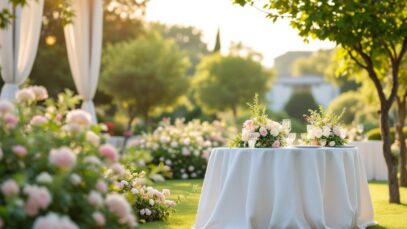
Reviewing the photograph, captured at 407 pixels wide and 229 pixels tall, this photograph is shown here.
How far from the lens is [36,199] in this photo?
10.0ft

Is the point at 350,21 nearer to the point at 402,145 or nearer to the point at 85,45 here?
the point at 402,145

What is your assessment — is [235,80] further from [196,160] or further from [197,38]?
[197,38]

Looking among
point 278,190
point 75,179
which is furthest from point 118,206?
point 278,190

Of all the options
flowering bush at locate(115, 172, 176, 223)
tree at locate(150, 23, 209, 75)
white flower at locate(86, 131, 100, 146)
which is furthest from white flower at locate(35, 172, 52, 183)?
tree at locate(150, 23, 209, 75)

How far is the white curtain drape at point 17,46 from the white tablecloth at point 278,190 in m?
4.41

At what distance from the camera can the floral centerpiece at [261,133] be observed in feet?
22.3

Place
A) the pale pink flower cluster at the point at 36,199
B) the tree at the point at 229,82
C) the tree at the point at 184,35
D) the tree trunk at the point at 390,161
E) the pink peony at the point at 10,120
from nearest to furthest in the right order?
the pale pink flower cluster at the point at 36,199, the pink peony at the point at 10,120, the tree trunk at the point at 390,161, the tree at the point at 229,82, the tree at the point at 184,35

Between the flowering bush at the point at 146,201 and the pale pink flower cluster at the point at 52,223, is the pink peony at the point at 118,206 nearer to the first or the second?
the pale pink flower cluster at the point at 52,223

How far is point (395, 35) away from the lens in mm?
8984

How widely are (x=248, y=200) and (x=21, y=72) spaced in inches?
208

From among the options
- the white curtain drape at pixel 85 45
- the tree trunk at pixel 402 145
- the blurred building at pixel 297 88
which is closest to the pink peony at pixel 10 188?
the white curtain drape at pixel 85 45

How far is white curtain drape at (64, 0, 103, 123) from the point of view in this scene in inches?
476

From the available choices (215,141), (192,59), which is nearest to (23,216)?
(215,141)

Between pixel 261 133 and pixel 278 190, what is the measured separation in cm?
70
